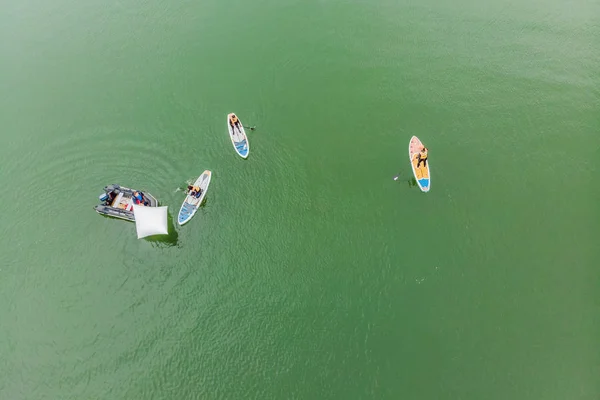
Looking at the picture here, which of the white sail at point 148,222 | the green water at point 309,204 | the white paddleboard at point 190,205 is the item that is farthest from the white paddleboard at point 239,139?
the white sail at point 148,222

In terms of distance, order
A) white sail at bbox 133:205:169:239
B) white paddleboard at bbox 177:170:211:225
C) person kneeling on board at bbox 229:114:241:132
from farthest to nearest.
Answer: person kneeling on board at bbox 229:114:241:132 < white paddleboard at bbox 177:170:211:225 < white sail at bbox 133:205:169:239

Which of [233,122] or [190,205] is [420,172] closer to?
[233,122]

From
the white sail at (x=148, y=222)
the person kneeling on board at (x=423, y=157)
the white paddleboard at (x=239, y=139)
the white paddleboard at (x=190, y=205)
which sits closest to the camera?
the white sail at (x=148, y=222)

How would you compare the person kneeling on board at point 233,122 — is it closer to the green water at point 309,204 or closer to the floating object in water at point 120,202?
the green water at point 309,204

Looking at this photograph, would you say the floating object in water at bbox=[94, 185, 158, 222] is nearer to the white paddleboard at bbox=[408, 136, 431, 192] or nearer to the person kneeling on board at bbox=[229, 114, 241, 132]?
the person kneeling on board at bbox=[229, 114, 241, 132]

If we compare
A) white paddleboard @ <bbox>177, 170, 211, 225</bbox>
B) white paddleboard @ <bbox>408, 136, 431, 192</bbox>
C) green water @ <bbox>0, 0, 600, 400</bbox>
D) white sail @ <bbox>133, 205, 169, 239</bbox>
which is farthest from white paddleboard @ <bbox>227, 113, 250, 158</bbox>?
white paddleboard @ <bbox>408, 136, 431, 192</bbox>
